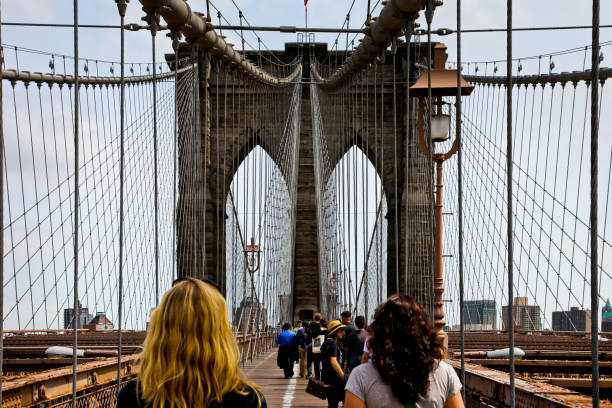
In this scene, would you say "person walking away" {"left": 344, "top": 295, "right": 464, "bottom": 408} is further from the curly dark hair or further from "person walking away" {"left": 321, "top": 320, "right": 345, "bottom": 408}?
"person walking away" {"left": 321, "top": 320, "right": 345, "bottom": 408}

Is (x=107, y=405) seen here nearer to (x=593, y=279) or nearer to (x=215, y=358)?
(x=593, y=279)

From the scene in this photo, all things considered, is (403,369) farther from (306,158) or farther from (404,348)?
(306,158)

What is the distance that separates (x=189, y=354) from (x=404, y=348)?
73cm

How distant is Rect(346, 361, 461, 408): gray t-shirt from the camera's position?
2.41 m

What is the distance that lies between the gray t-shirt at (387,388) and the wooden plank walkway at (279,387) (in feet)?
14.8

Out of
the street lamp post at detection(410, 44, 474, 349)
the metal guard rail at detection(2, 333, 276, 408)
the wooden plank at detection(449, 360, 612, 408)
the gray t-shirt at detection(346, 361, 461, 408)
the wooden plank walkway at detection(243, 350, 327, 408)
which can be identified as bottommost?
the wooden plank walkway at detection(243, 350, 327, 408)

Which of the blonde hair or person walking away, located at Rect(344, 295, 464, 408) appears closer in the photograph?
the blonde hair

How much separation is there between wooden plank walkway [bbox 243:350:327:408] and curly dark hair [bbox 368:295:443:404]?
178 inches

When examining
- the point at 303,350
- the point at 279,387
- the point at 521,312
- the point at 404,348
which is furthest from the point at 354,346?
the point at 521,312

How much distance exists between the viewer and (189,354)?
1.90m

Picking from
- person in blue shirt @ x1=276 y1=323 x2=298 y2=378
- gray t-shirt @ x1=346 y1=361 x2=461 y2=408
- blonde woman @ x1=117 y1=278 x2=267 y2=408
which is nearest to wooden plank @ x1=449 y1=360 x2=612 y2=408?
gray t-shirt @ x1=346 y1=361 x2=461 y2=408

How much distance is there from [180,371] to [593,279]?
1860 millimetres

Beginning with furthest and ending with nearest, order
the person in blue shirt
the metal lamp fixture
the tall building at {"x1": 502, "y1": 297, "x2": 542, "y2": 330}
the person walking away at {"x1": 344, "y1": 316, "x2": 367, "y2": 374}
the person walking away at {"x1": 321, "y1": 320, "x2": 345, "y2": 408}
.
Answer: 1. the tall building at {"x1": 502, "y1": 297, "x2": 542, "y2": 330}
2. the person in blue shirt
3. the metal lamp fixture
4. the person walking away at {"x1": 321, "y1": 320, "x2": 345, "y2": 408}
5. the person walking away at {"x1": 344, "y1": 316, "x2": 367, "y2": 374}

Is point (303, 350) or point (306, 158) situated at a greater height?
point (306, 158)
